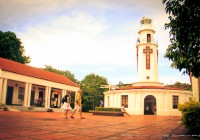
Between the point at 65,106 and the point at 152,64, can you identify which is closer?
the point at 65,106

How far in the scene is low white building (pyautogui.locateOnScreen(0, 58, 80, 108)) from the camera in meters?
24.5

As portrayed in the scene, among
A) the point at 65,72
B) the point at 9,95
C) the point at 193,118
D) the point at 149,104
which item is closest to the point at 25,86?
the point at 9,95

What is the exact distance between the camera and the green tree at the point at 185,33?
6.21 m

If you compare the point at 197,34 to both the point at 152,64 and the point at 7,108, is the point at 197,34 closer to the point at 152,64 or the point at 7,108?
the point at 7,108

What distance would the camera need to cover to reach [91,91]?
46.1m

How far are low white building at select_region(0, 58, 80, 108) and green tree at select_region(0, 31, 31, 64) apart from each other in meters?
9.26

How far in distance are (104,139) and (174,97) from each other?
28.9 metres

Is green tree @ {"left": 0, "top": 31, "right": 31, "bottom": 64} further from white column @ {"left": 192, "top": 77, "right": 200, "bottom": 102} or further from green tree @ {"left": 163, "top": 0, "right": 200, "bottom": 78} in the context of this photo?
green tree @ {"left": 163, "top": 0, "right": 200, "bottom": 78}

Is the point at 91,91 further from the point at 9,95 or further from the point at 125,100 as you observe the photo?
the point at 9,95

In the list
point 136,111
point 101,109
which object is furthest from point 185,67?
point 136,111

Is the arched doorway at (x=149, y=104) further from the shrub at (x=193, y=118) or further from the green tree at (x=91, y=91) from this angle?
the shrub at (x=193, y=118)

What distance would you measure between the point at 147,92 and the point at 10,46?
25875mm

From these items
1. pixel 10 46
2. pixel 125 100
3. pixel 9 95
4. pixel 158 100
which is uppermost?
pixel 10 46

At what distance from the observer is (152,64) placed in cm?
3441
